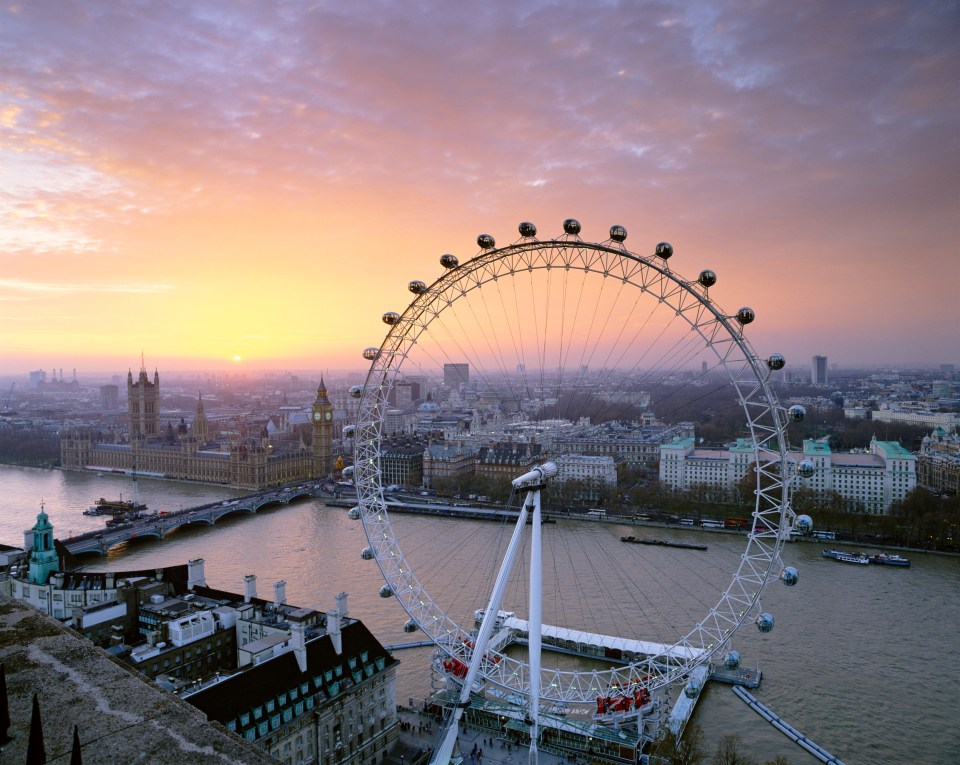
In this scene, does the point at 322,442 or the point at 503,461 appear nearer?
the point at 503,461

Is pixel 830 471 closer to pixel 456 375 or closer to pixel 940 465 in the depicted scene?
pixel 940 465

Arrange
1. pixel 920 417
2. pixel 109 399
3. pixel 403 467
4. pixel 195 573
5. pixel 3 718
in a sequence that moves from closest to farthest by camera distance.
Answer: pixel 3 718 < pixel 195 573 < pixel 403 467 < pixel 920 417 < pixel 109 399

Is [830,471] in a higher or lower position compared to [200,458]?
lower

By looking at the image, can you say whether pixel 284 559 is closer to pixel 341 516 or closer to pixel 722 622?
pixel 341 516

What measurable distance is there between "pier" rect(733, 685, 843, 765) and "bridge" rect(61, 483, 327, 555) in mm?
19766

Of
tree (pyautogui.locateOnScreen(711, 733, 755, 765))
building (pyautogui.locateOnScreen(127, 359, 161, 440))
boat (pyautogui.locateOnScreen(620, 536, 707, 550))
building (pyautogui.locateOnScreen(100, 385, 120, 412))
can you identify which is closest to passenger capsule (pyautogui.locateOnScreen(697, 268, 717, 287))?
tree (pyautogui.locateOnScreen(711, 733, 755, 765))

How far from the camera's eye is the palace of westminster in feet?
130

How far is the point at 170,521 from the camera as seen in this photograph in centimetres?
2622

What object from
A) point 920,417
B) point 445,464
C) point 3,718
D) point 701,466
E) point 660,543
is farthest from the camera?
point 920,417

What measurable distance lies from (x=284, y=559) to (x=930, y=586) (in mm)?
17741

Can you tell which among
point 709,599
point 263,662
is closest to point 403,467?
point 709,599

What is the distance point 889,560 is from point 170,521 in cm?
2392

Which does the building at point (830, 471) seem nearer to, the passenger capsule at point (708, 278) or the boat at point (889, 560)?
the boat at point (889, 560)

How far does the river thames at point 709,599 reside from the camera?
454 inches
